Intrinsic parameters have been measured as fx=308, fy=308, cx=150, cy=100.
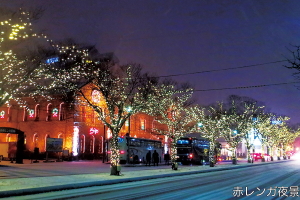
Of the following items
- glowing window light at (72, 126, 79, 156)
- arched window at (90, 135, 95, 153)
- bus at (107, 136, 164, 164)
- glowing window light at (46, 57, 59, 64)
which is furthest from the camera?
arched window at (90, 135, 95, 153)

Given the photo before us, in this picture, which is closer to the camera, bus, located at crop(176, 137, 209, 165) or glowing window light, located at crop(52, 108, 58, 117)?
bus, located at crop(176, 137, 209, 165)

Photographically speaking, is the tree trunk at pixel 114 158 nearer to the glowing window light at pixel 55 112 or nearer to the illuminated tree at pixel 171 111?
the illuminated tree at pixel 171 111

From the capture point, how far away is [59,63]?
2192cm

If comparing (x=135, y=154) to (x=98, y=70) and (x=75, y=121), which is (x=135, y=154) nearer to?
(x=75, y=121)

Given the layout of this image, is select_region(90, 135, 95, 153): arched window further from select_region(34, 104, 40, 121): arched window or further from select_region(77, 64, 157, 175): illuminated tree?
select_region(77, 64, 157, 175): illuminated tree

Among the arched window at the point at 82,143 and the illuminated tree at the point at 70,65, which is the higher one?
the illuminated tree at the point at 70,65

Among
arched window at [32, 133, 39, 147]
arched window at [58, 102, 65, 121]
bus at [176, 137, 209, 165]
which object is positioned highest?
arched window at [58, 102, 65, 121]

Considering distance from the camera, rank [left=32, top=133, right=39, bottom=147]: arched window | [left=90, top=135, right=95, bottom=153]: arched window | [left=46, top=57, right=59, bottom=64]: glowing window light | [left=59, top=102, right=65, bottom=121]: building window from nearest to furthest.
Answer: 1. [left=46, top=57, right=59, bottom=64]: glowing window light
2. [left=59, top=102, right=65, bottom=121]: building window
3. [left=32, top=133, right=39, bottom=147]: arched window
4. [left=90, top=135, right=95, bottom=153]: arched window

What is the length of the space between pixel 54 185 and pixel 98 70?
10.0 meters

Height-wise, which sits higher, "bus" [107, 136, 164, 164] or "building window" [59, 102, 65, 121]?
"building window" [59, 102, 65, 121]

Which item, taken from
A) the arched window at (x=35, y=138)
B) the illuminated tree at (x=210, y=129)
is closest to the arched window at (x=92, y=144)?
the arched window at (x=35, y=138)

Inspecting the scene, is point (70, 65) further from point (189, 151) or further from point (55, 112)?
point (55, 112)

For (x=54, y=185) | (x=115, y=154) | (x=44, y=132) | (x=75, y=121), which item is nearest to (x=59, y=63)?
(x=115, y=154)

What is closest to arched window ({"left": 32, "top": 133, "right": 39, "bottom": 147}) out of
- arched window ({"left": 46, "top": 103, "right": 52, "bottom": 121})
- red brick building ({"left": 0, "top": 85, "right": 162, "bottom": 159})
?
red brick building ({"left": 0, "top": 85, "right": 162, "bottom": 159})
